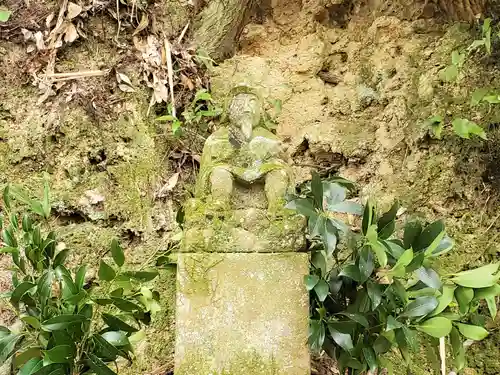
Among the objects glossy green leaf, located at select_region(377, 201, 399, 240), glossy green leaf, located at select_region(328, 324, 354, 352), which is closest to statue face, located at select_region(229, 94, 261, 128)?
glossy green leaf, located at select_region(377, 201, 399, 240)

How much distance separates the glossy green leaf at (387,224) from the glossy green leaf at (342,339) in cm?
38

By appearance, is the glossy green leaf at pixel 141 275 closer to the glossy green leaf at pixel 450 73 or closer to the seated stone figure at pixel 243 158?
the seated stone figure at pixel 243 158

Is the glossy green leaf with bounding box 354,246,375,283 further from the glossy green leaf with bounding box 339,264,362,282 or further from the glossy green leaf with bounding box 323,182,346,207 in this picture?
the glossy green leaf with bounding box 323,182,346,207

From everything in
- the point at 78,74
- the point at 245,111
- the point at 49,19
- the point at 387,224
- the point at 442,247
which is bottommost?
the point at 442,247

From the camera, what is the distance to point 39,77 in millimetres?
3189

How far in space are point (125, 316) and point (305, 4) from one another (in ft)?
8.13

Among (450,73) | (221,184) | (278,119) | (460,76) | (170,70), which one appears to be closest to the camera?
(221,184)

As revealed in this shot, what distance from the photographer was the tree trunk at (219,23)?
3.47m

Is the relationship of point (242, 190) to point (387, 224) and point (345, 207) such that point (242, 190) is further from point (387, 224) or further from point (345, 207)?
point (387, 224)

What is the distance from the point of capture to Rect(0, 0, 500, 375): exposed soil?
9.68ft

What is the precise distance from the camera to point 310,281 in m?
1.94

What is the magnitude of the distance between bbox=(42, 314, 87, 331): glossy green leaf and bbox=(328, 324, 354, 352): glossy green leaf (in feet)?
2.97

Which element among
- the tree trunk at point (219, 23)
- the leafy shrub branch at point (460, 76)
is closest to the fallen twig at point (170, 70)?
the tree trunk at point (219, 23)

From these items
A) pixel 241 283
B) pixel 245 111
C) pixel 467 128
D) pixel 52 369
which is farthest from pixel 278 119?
pixel 52 369
